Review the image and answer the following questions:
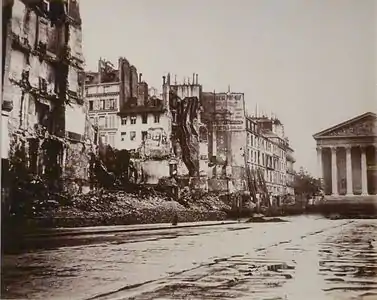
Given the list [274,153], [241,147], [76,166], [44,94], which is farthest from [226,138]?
[44,94]

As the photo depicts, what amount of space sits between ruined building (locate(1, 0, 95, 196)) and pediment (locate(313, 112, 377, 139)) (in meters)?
0.84

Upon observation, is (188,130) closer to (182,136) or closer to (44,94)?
(182,136)

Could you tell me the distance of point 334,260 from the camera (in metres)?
2.20

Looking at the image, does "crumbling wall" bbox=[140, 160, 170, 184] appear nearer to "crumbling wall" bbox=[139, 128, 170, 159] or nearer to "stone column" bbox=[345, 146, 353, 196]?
"crumbling wall" bbox=[139, 128, 170, 159]

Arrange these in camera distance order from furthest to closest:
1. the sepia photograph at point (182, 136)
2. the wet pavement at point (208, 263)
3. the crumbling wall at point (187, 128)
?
the crumbling wall at point (187, 128) < the sepia photograph at point (182, 136) < the wet pavement at point (208, 263)

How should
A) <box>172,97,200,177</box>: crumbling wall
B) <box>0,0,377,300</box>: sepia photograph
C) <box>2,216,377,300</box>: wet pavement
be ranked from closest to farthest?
<box>2,216,377,300</box>: wet pavement, <box>0,0,377,300</box>: sepia photograph, <box>172,97,200,177</box>: crumbling wall

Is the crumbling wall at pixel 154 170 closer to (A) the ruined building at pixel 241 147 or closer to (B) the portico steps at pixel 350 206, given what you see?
(A) the ruined building at pixel 241 147

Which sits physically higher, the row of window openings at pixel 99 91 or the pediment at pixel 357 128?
the row of window openings at pixel 99 91

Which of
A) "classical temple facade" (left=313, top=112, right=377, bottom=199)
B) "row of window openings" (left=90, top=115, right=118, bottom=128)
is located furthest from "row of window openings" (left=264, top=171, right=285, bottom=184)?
"row of window openings" (left=90, top=115, right=118, bottom=128)

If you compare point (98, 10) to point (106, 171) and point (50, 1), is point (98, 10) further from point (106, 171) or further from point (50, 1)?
point (106, 171)

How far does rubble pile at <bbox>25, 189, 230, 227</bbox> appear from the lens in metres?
2.32

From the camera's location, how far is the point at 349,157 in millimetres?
2242

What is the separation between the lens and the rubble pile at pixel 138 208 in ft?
7.62

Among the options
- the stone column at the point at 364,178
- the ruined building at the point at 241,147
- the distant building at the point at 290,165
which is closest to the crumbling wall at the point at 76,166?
the ruined building at the point at 241,147
